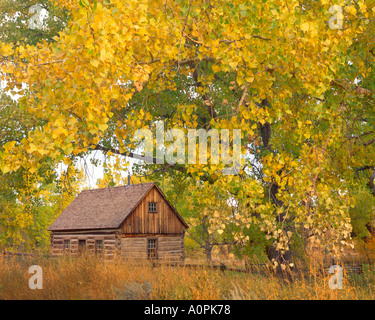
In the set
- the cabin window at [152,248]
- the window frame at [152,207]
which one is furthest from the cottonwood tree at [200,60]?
the window frame at [152,207]

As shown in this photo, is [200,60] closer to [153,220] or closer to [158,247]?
[153,220]

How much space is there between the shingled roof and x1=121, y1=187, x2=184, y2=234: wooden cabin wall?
52cm

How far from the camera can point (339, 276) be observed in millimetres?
7613

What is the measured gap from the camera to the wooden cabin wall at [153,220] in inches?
1011

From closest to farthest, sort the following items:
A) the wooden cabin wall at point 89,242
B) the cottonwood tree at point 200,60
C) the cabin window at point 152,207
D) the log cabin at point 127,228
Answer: the cottonwood tree at point 200,60
the wooden cabin wall at point 89,242
the log cabin at point 127,228
the cabin window at point 152,207

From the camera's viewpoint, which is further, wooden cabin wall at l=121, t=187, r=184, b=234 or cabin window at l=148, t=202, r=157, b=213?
cabin window at l=148, t=202, r=157, b=213

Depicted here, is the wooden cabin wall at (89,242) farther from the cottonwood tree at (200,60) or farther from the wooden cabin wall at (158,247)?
the cottonwood tree at (200,60)

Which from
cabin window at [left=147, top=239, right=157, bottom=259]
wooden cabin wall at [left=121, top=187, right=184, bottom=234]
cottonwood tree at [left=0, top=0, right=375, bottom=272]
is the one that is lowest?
cabin window at [left=147, top=239, right=157, bottom=259]

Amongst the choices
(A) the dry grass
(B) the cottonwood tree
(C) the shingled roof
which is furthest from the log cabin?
(B) the cottonwood tree

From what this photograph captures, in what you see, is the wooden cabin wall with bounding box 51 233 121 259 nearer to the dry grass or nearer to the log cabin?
the log cabin

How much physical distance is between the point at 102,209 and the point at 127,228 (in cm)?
396

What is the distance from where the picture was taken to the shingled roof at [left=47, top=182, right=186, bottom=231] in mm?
25875

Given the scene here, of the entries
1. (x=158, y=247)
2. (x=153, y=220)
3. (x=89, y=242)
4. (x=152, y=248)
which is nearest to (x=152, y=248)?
(x=152, y=248)
